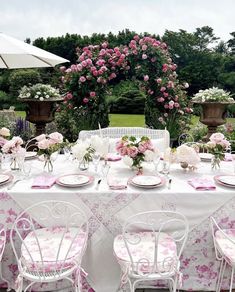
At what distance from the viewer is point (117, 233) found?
6.72 ft

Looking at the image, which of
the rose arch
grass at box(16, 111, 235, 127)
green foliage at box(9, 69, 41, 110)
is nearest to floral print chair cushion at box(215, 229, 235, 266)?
the rose arch

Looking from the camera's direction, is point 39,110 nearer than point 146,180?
No

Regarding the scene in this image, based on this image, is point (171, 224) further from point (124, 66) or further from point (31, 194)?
point (124, 66)

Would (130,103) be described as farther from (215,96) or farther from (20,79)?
(215,96)

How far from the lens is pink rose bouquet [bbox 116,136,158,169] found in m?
2.33

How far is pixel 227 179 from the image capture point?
7.18 ft

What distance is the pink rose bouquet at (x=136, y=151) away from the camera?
2326 mm

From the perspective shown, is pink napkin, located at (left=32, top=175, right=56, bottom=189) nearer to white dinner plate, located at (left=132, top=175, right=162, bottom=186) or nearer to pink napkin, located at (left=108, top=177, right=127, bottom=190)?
pink napkin, located at (left=108, top=177, right=127, bottom=190)

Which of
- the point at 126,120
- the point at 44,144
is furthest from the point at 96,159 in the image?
the point at 126,120

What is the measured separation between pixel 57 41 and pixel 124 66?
442 inches

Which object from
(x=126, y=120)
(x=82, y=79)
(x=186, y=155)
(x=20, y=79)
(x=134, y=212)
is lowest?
(x=134, y=212)

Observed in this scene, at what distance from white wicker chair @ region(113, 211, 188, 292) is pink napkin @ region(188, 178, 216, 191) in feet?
0.86

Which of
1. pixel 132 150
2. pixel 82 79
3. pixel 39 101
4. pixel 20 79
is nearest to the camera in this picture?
pixel 132 150

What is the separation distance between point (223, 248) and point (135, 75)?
172 inches
